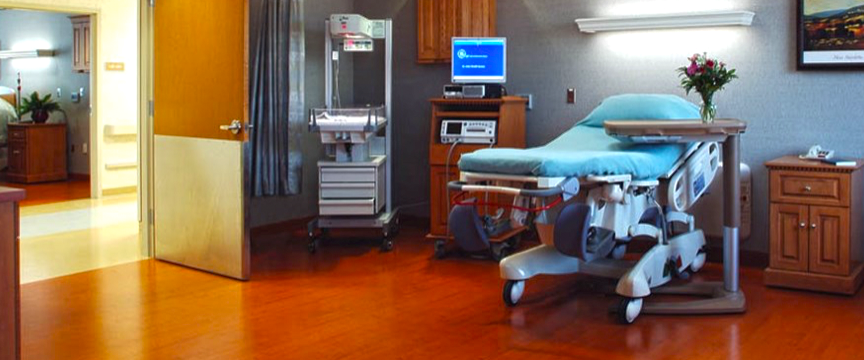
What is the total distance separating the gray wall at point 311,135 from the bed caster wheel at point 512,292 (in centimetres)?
280

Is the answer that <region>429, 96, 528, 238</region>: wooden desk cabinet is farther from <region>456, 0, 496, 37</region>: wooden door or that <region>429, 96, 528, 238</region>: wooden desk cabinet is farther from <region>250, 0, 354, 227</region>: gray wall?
<region>250, 0, 354, 227</region>: gray wall

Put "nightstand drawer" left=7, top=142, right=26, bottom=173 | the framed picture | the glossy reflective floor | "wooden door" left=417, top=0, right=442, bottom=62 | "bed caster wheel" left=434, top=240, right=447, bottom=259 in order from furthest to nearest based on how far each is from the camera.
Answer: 1. "nightstand drawer" left=7, top=142, right=26, bottom=173
2. "wooden door" left=417, top=0, right=442, bottom=62
3. "bed caster wheel" left=434, top=240, right=447, bottom=259
4. the glossy reflective floor
5. the framed picture

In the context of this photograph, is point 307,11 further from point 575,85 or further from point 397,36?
point 575,85

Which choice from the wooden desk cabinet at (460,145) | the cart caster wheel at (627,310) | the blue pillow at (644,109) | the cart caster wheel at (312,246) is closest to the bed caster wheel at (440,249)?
the wooden desk cabinet at (460,145)

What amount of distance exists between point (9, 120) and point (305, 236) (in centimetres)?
618

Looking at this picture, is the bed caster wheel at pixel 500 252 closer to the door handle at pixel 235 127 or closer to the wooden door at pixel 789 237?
the wooden door at pixel 789 237

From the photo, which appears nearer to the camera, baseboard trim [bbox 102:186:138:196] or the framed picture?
the framed picture

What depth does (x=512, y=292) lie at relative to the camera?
4.63 meters

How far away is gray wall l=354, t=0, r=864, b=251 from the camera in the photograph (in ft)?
17.8

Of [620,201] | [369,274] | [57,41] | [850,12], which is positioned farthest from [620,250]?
[57,41]

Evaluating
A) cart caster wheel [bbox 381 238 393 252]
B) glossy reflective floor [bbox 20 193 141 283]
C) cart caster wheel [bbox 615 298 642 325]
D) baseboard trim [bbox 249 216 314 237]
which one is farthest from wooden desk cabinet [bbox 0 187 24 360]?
baseboard trim [bbox 249 216 314 237]

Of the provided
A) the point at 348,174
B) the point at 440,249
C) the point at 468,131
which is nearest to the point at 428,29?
the point at 468,131

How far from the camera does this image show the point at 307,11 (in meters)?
7.00

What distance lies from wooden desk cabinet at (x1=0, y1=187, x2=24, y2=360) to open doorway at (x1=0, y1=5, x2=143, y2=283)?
12.3 ft
